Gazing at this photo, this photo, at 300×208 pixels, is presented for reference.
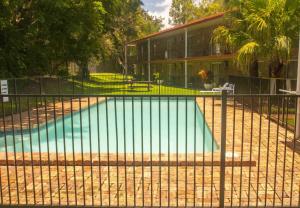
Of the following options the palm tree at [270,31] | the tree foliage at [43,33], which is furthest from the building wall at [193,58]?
the tree foliage at [43,33]

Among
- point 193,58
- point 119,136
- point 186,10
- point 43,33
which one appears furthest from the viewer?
point 186,10

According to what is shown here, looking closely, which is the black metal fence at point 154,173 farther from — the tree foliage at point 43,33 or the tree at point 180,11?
the tree at point 180,11

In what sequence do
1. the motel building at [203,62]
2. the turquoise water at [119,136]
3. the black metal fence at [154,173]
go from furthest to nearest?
the motel building at [203,62], the turquoise water at [119,136], the black metal fence at [154,173]

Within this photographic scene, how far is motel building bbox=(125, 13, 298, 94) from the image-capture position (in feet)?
48.1

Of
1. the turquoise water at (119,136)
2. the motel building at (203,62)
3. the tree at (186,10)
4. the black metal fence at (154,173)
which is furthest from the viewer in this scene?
the tree at (186,10)

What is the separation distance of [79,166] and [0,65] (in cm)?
1241

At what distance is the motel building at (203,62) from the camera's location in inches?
577

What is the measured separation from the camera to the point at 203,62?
28.8 meters

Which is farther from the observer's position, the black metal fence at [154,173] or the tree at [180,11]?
the tree at [180,11]

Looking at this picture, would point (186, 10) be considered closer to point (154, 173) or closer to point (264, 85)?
point (264, 85)

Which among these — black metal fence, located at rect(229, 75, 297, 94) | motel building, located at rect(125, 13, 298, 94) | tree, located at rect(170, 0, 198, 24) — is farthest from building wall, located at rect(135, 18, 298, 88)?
tree, located at rect(170, 0, 198, 24)

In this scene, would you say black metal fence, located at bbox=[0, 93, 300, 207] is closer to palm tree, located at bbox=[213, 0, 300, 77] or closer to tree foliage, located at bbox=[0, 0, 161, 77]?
palm tree, located at bbox=[213, 0, 300, 77]

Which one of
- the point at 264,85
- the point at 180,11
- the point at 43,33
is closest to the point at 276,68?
the point at 264,85

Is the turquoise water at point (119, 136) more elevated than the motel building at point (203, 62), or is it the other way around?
the motel building at point (203, 62)
